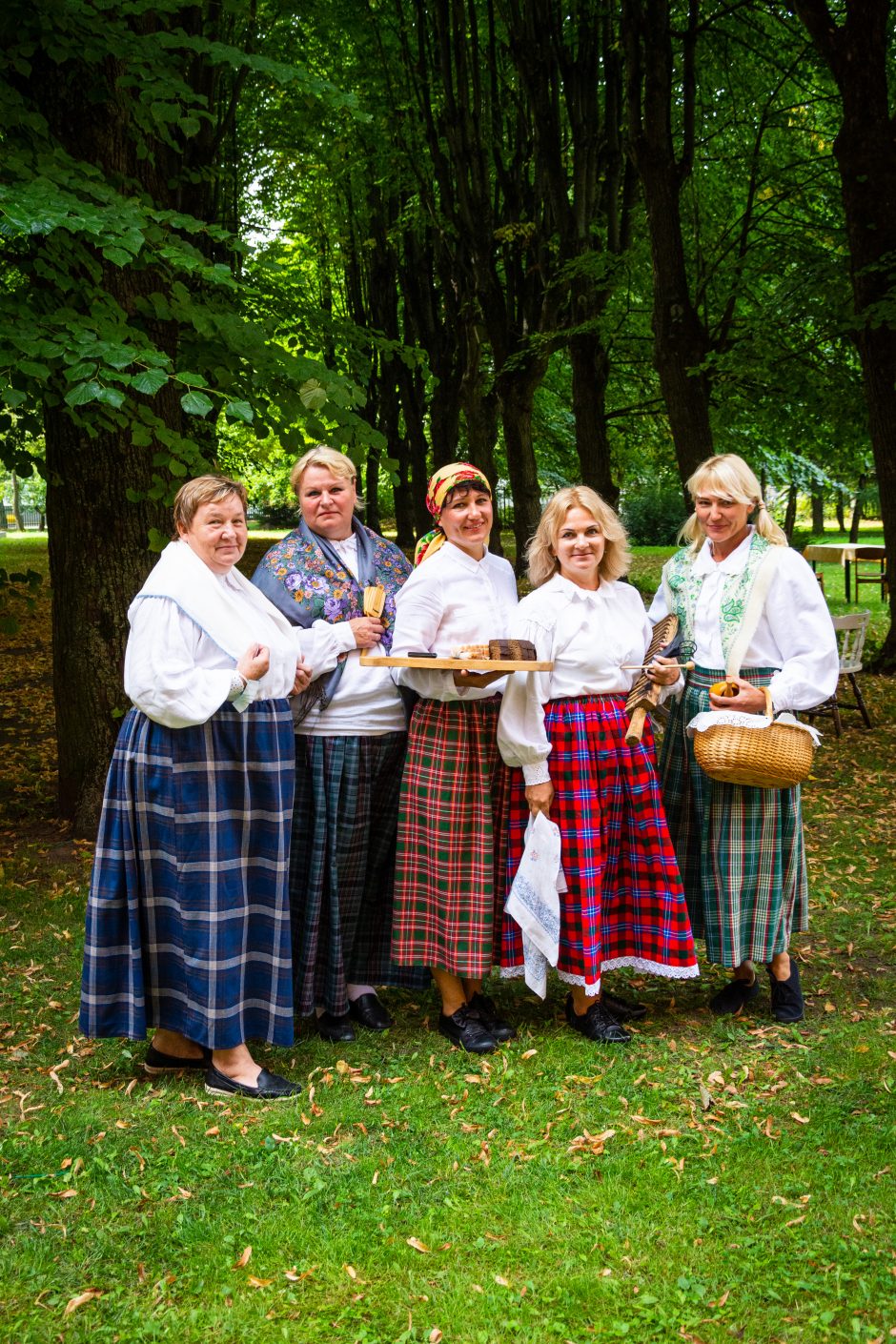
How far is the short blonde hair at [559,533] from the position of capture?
407cm

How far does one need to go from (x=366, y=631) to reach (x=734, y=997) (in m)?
2.01

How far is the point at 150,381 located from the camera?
443cm

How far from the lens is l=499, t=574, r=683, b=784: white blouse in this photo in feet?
12.8

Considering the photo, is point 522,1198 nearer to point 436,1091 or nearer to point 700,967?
point 436,1091

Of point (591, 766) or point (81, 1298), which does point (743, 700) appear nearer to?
point (591, 766)

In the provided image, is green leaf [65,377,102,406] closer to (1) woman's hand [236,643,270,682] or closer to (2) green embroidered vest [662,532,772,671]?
(1) woman's hand [236,643,270,682]

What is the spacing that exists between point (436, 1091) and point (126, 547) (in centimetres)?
374

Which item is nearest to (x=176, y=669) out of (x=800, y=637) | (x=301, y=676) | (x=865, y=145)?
(x=301, y=676)

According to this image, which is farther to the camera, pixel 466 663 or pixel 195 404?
pixel 195 404

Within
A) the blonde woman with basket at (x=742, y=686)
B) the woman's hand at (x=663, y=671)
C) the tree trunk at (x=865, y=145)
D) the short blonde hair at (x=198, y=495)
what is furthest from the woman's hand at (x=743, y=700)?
the tree trunk at (x=865, y=145)

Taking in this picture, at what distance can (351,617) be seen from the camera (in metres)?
4.18

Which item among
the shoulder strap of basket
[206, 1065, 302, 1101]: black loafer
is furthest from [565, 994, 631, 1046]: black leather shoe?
the shoulder strap of basket

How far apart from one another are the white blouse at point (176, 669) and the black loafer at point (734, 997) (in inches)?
84.0

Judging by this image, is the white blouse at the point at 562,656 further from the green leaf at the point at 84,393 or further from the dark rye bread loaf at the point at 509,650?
the green leaf at the point at 84,393
